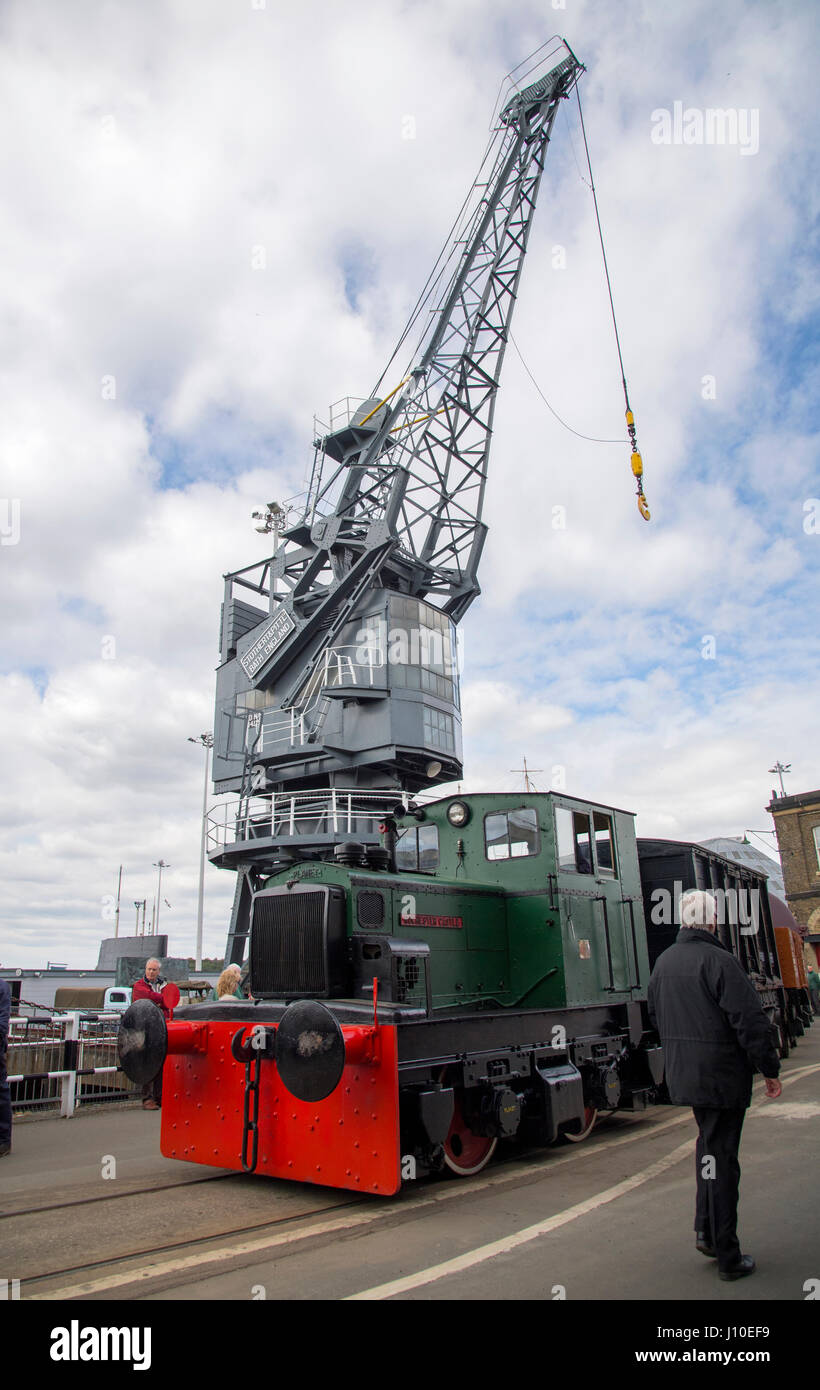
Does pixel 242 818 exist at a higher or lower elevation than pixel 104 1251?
higher

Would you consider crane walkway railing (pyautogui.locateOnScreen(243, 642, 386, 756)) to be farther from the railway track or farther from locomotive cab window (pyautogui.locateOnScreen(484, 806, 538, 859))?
the railway track

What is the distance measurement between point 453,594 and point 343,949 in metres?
20.2

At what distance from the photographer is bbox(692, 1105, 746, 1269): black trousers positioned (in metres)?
3.98

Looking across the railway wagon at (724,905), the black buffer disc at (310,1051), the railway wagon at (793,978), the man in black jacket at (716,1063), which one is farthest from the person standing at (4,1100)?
the railway wagon at (793,978)

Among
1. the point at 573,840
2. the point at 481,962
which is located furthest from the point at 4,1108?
the point at 573,840

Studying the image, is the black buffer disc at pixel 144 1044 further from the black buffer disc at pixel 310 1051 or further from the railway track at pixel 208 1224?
the black buffer disc at pixel 310 1051

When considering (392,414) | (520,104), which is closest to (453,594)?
(392,414)

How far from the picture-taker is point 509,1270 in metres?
4.10

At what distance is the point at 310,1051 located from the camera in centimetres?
534

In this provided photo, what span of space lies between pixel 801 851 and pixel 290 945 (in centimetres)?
3477

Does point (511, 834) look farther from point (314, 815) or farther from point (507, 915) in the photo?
point (314, 815)

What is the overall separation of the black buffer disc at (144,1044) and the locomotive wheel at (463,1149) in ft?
7.60

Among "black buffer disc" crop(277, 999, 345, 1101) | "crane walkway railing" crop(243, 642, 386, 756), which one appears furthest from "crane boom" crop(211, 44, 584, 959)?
"black buffer disc" crop(277, 999, 345, 1101)

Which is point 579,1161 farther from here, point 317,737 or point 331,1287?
point 317,737
